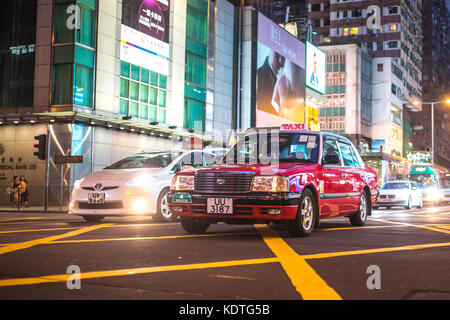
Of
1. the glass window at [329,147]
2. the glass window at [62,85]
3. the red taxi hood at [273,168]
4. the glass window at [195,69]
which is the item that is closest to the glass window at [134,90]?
the glass window at [62,85]

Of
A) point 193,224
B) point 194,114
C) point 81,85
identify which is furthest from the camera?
point 194,114

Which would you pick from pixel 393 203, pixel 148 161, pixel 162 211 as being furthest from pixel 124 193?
pixel 393 203

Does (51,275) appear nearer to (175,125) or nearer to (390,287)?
(390,287)

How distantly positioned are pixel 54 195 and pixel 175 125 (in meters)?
9.14

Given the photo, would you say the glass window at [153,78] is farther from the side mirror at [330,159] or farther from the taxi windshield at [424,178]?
the side mirror at [330,159]

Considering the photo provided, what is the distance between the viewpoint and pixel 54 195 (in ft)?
84.8

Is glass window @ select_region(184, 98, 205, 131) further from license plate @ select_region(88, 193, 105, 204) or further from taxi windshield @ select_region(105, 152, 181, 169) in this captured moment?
license plate @ select_region(88, 193, 105, 204)

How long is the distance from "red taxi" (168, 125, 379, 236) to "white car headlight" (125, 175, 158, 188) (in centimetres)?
204

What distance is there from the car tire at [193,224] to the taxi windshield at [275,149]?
1.30 meters

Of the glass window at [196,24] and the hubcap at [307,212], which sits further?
the glass window at [196,24]

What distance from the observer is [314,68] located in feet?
177

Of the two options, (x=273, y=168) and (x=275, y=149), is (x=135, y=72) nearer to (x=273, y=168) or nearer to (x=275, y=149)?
(x=275, y=149)

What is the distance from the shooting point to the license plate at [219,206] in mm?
7817

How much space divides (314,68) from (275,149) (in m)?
46.3
